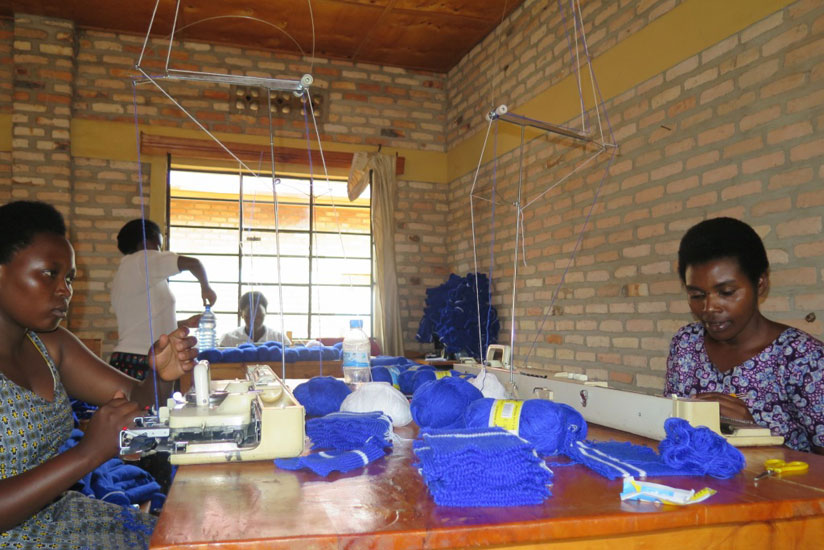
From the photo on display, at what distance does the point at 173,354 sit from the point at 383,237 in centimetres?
368

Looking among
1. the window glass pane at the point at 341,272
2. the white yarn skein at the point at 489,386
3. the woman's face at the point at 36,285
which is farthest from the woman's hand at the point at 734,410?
the window glass pane at the point at 341,272

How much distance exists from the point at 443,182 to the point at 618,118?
2523 mm

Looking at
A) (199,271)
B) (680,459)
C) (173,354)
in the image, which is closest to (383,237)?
(199,271)

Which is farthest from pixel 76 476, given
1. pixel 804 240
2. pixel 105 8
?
pixel 105 8

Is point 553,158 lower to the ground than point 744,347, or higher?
higher

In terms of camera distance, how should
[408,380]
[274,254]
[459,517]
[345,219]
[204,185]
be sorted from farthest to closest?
[345,219] → [204,185] → [274,254] → [408,380] → [459,517]

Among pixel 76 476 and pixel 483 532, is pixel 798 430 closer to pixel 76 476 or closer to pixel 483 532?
pixel 483 532

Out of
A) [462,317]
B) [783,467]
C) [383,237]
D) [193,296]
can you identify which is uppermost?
[383,237]

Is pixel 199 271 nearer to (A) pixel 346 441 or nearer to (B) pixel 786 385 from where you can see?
(A) pixel 346 441

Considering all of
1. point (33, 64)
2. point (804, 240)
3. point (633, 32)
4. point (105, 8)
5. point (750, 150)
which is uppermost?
point (105, 8)

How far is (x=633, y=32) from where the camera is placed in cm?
334

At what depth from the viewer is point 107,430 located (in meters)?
1.21

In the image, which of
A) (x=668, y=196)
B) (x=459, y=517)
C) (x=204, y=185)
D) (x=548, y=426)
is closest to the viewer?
(x=459, y=517)

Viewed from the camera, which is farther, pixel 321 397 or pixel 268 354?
pixel 268 354
